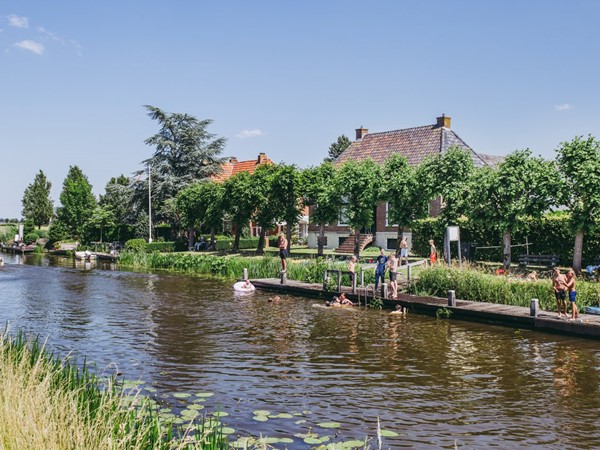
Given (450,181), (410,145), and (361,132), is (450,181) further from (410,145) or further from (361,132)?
(361,132)

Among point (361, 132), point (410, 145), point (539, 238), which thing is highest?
point (361, 132)

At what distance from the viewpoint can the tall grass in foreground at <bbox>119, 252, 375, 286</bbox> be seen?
3111 centimetres

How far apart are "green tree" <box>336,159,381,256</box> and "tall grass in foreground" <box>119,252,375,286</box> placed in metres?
5.19

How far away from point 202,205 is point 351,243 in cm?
1456

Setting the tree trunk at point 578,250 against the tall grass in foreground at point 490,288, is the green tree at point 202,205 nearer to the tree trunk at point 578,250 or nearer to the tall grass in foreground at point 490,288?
the tall grass in foreground at point 490,288

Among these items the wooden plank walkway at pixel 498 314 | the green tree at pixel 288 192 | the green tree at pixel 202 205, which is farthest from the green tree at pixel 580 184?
the green tree at pixel 202 205

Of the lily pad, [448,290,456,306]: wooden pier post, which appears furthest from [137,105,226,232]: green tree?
the lily pad

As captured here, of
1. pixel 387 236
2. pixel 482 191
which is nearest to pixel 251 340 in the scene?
pixel 482 191

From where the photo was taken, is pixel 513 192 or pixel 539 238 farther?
pixel 539 238

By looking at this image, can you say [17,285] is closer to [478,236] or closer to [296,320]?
[296,320]

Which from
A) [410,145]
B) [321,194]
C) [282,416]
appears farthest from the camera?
[410,145]

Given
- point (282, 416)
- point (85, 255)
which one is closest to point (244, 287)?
point (282, 416)

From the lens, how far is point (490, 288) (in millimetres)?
23094

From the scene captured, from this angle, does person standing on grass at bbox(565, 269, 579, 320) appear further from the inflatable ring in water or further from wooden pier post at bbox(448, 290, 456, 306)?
the inflatable ring in water
